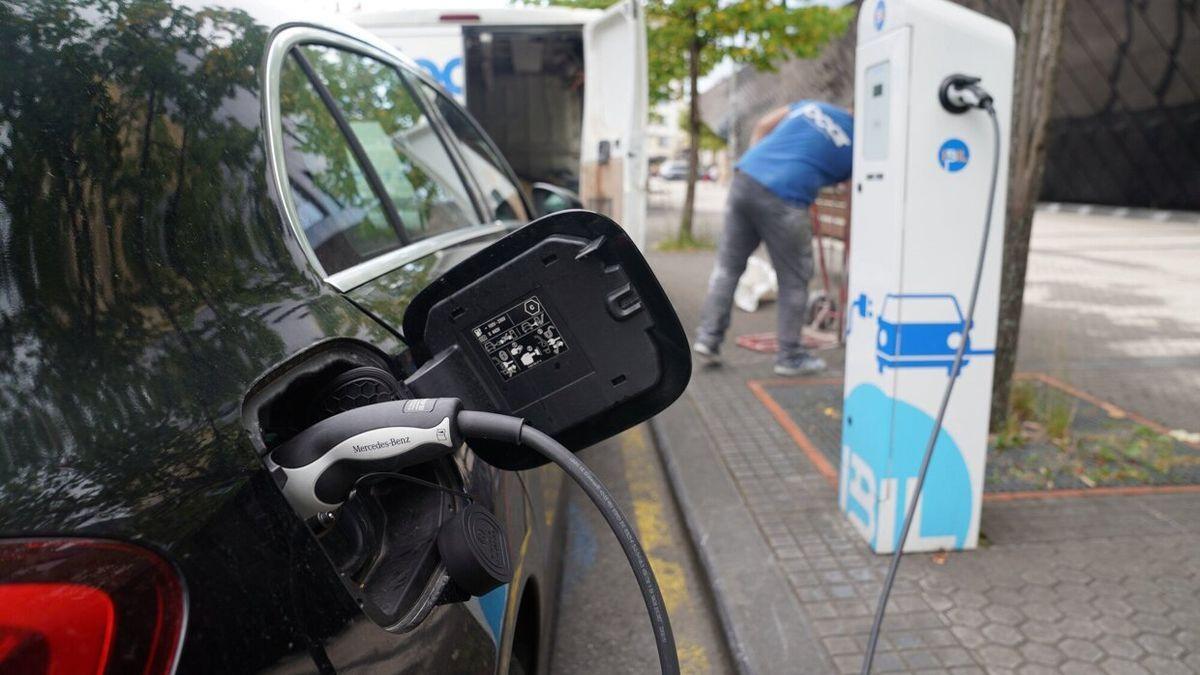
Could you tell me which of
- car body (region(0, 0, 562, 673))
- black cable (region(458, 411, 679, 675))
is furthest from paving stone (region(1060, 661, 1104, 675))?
Result: black cable (region(458, 411, 679, 675))

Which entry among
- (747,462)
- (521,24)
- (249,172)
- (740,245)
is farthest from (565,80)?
(249,172)

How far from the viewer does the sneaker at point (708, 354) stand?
6.09m

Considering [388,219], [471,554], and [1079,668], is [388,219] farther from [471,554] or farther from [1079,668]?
[1079,668]

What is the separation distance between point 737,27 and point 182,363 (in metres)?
12.0

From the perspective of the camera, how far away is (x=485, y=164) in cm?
378

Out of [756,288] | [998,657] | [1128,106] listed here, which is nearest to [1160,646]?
[998,657]

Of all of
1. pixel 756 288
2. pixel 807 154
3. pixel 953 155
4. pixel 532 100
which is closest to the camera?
pixel 953 155

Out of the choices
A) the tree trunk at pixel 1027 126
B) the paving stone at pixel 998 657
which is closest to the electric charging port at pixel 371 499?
the paving stone at pixel 998 657

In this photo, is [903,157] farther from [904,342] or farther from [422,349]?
[422,349]

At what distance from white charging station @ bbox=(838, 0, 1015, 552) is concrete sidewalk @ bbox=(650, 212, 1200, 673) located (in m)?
0.24

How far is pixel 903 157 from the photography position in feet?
9.75

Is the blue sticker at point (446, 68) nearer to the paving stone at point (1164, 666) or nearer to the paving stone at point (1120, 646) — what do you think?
the paving stone at point (1120, 646)

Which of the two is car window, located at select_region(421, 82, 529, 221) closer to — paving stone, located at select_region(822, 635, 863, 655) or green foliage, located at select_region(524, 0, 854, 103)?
paving stone, located at select_region(822, 635, 863, 655)

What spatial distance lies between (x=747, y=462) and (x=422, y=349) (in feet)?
9.94
